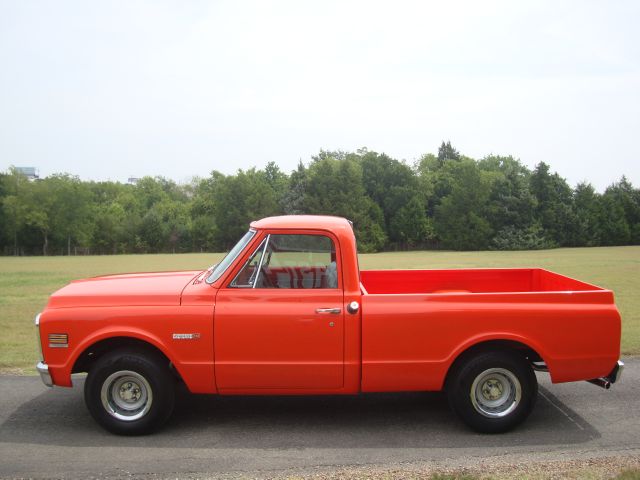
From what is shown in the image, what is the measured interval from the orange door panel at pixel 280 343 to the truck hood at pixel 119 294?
0.56m

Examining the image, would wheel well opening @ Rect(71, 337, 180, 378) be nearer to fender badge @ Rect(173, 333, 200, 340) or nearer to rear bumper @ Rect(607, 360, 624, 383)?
fender badge @ Rect(173, 333, 200, 340)

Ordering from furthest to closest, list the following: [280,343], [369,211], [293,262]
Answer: [369,211] < [293,262] < [280,343]

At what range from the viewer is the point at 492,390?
5.62 m

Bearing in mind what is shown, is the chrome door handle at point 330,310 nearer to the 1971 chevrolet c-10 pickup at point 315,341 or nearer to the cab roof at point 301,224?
the 1971 chevrolet c-10 pickup at point 315,341

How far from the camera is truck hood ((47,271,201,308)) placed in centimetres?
553

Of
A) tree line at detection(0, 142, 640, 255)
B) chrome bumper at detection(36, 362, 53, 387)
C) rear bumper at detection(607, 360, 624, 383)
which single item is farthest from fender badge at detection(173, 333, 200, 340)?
tree line at detection(0, 142, 640, 255)

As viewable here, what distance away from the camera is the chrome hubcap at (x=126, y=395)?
5480mm

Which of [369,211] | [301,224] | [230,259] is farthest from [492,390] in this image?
[369,211]

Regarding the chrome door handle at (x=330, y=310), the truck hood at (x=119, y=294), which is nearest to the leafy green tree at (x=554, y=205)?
the chrome door handle at (x=330, y=310)

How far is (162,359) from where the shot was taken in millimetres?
5605

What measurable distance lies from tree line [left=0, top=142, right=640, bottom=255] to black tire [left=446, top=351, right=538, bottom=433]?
72.1m

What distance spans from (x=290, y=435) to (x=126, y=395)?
1.57 meters

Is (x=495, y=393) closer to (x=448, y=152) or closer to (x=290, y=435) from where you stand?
(x=290, y=435)

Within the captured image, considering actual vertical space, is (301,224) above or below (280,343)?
above
